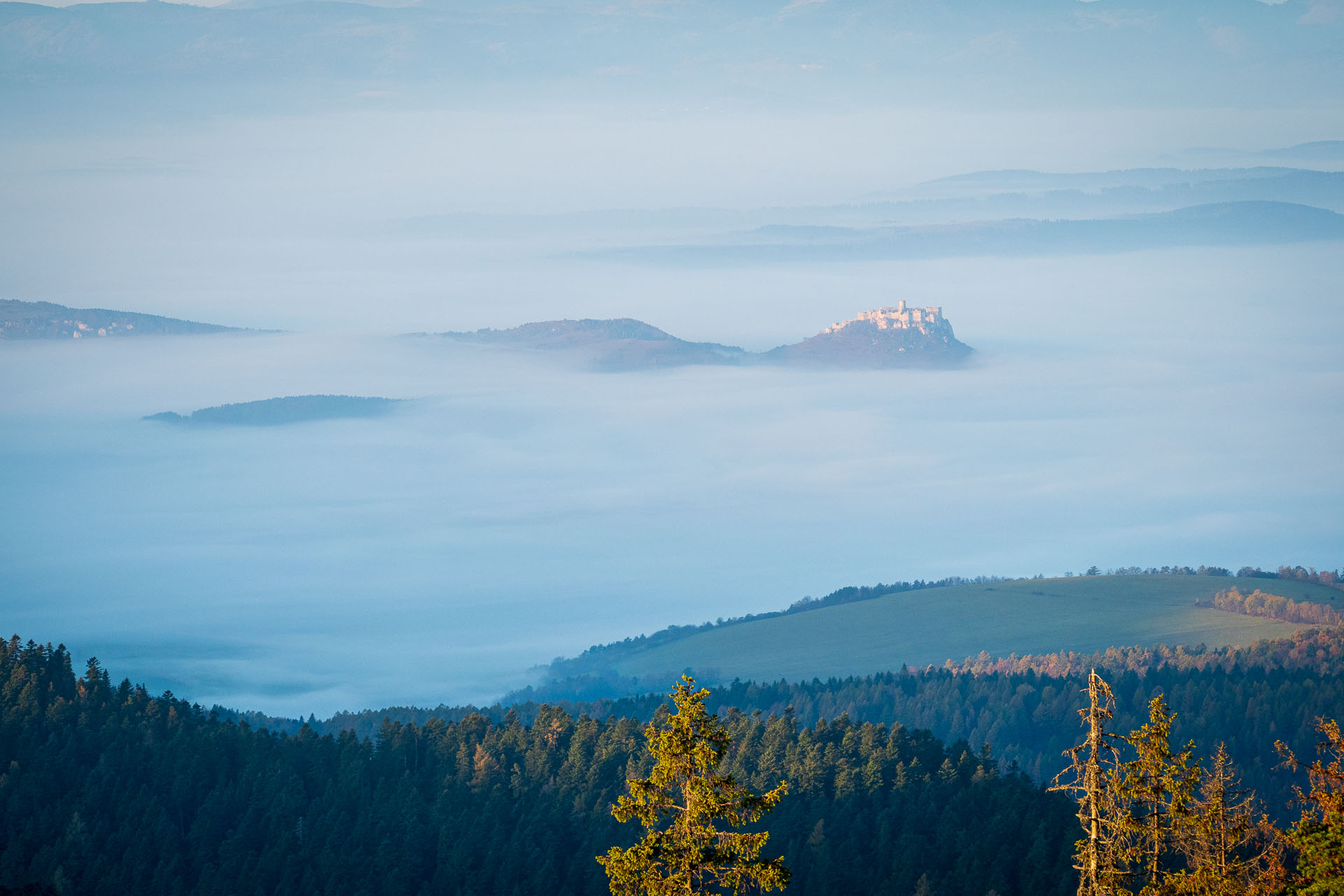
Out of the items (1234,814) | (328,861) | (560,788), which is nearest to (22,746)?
(328,861)

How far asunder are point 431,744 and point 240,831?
20122 mm

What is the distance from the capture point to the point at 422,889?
340 ft

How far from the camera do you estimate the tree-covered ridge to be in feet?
330

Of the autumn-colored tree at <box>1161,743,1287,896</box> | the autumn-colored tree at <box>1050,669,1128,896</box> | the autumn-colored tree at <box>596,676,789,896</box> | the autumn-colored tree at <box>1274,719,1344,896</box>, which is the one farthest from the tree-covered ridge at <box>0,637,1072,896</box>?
the autumn-colored tree at <box>596,676,789,896</box>

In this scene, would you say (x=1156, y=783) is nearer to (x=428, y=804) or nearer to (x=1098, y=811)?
(x=1098, y=811)

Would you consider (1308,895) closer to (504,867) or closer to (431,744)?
(504,867)

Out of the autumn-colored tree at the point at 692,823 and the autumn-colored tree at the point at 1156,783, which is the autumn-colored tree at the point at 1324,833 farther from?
the autumn-colored tree at the point at 692,823

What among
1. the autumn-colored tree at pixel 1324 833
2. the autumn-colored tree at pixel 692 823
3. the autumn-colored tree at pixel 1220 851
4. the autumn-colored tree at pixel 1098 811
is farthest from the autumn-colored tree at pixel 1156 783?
the autumn-colored tree at pixel 692 823

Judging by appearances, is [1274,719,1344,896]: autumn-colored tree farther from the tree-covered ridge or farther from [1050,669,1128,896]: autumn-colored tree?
the tree-covered ridge

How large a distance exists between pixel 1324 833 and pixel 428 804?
86075mm

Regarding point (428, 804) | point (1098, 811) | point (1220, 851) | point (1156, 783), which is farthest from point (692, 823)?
point (428, 804)

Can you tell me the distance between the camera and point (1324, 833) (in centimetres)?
3691

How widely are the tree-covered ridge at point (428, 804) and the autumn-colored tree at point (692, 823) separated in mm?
59368

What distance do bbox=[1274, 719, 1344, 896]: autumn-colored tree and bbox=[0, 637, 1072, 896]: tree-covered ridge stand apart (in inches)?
2008
